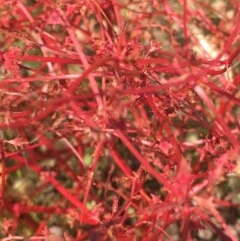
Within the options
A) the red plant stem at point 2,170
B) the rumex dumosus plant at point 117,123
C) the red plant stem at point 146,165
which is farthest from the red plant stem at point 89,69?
the red plant stem at point 2,170

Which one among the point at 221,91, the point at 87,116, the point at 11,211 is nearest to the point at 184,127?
the point at 221,91

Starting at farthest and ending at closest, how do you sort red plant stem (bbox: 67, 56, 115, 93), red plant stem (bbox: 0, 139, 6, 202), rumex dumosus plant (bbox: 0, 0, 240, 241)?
red plant stem (bbox: 0, 139, 6, 202) → rumex dumosus plant (bbox: 0, 0, 240, 241) → red plant stem (bbox: 67, 56, 115, 93)

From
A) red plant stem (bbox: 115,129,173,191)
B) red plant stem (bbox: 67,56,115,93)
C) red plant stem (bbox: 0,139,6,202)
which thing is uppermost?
red plant stem (bbox: 67,56,115,93)

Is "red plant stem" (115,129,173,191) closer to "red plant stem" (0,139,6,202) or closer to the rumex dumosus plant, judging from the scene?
the rumex dumosus plant

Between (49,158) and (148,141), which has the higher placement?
(148,141)

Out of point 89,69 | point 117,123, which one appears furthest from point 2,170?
point 89,69

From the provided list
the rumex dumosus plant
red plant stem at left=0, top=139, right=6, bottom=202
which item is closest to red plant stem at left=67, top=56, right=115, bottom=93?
the rumex dumosus plant

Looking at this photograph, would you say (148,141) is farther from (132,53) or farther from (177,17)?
(177,17)

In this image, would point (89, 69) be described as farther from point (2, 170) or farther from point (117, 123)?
point (2, 170)
